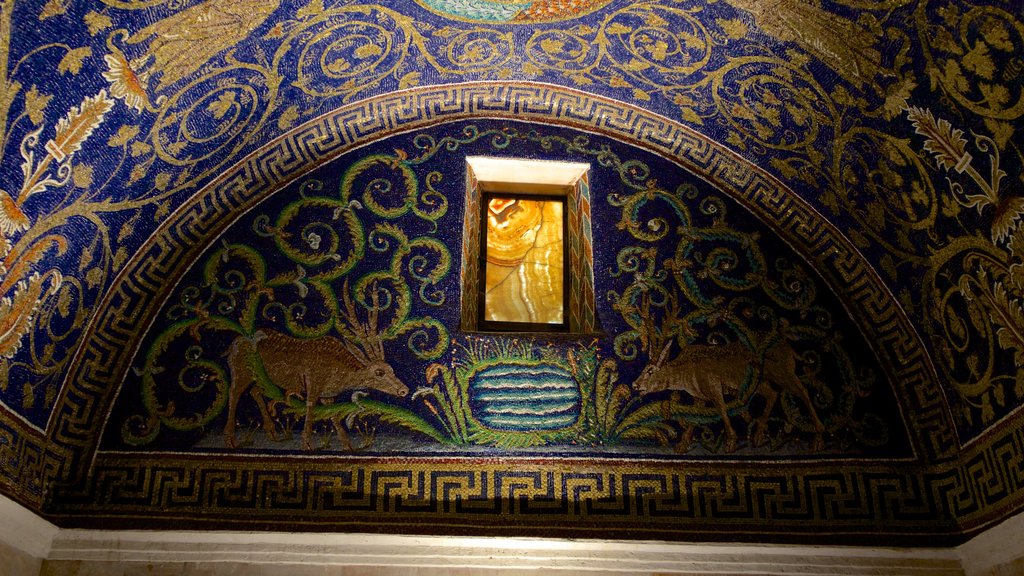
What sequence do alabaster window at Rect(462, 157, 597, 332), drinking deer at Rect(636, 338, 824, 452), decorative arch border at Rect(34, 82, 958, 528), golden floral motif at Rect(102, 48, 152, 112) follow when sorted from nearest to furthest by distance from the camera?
golden floral motif at Rect(102, 48, 152, 112)
decorative arch border at Rect(34, 82, 958, 528)
drinking deer at Rect(636, 338, 824, 452)
alabaster window at Rect(462, 157, 597, 332)

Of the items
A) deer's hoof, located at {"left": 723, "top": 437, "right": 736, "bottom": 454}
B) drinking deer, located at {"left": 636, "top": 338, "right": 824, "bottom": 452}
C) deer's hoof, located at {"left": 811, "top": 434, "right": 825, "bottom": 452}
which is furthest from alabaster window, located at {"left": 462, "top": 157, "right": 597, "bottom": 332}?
A: deer's hoof, located at {"left": 811, "top": 434, "right": 825, "bottom": 452}

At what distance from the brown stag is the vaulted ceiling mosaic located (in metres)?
0.02

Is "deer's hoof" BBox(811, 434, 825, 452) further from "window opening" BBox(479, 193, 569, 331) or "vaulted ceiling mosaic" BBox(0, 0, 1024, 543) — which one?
"window opening" BBox(479, 193, 569, 331)

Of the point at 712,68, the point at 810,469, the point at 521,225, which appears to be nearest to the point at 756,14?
the point at 712,68

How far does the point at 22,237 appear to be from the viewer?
4.23 meters

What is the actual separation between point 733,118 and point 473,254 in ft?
4.82

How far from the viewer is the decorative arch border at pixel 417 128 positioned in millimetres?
4691

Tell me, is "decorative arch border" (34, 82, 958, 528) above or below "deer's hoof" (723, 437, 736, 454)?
above

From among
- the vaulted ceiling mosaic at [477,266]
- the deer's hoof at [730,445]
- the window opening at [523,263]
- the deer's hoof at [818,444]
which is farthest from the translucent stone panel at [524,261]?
the deer's hoof at [818,444]

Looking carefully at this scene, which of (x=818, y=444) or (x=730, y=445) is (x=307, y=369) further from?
(x=818, y=444)

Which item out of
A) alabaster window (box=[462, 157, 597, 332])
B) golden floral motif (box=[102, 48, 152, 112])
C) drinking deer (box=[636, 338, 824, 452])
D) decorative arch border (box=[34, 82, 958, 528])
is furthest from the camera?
alabaster window (box=[462, 157, 597, 332])

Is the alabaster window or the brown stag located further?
the alabaster window

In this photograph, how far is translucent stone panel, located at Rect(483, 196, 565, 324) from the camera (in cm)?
516

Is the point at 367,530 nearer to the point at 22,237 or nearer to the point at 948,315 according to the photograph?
the point at 22,237
